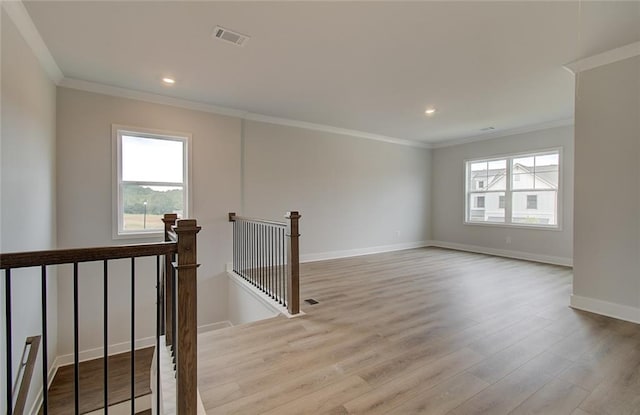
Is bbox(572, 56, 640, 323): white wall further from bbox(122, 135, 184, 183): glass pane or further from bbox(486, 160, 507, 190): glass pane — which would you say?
bbox(122, 135, 184, 183): glass pane

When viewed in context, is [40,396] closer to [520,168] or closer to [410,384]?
[410,384]

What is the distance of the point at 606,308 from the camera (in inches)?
112

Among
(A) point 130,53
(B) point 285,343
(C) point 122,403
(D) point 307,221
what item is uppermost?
(A) point 130,53

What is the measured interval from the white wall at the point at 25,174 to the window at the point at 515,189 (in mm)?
7151

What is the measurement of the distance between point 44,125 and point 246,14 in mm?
2485

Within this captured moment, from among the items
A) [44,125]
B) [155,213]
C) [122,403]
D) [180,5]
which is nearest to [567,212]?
[180,5]

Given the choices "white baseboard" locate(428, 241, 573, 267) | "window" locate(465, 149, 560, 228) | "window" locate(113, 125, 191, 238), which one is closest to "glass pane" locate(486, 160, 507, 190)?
"window" locate(465, 149, 560, 228)

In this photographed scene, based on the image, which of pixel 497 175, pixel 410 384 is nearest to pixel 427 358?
pixel 410 384

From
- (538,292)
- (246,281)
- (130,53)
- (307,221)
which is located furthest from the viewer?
(307,221)

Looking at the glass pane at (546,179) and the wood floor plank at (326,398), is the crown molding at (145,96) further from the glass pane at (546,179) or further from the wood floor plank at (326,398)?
the glass pane at (546,179)

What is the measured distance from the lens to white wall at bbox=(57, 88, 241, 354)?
3.48 m

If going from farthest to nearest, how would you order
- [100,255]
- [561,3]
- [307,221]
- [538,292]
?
[307,221], [538,292], [561,3], [100,255]

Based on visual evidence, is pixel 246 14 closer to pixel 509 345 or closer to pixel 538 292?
pixel 509 345

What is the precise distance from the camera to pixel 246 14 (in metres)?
2.24
